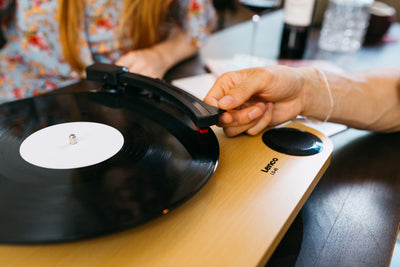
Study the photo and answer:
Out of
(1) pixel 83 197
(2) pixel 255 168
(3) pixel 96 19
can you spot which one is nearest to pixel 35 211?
(1) pixel 83 197

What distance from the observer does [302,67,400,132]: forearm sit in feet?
2.19

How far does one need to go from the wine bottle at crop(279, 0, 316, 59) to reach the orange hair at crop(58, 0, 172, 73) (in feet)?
1.29

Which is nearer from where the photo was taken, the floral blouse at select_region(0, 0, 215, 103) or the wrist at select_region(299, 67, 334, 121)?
the wrist at select_region(299, 67, 334, 121)

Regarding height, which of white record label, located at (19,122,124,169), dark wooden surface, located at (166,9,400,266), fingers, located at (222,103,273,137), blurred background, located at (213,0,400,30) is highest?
white record label, located at (19,122,124,169)

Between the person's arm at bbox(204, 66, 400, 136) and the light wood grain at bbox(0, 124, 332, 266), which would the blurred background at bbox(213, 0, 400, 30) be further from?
the light wood grain at bbox(0, 124, 332, 266)

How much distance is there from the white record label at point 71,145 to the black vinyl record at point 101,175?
1 cm

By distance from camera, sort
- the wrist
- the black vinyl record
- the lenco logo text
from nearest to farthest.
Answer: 1. the black vinyl record
2. the lenco logo text
3. the wrist

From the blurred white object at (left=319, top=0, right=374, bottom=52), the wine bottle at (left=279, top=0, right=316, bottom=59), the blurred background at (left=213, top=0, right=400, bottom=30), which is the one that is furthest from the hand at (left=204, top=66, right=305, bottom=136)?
the blurred background at (left=213, top=0, right=400, bottom=30)

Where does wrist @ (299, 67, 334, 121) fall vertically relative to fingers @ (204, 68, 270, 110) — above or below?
below

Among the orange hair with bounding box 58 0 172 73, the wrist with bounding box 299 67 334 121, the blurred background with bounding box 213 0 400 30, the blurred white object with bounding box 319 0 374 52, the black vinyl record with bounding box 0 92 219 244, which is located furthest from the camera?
the blurred background with bounding box 213 0 400 30

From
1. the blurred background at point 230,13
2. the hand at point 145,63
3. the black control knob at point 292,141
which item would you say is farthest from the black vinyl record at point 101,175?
the blurred background at point 230,13

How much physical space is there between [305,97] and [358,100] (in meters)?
0.13

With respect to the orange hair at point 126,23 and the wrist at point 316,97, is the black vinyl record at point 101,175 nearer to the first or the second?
the wrist at point 316,97

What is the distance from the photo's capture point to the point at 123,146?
46 cm
